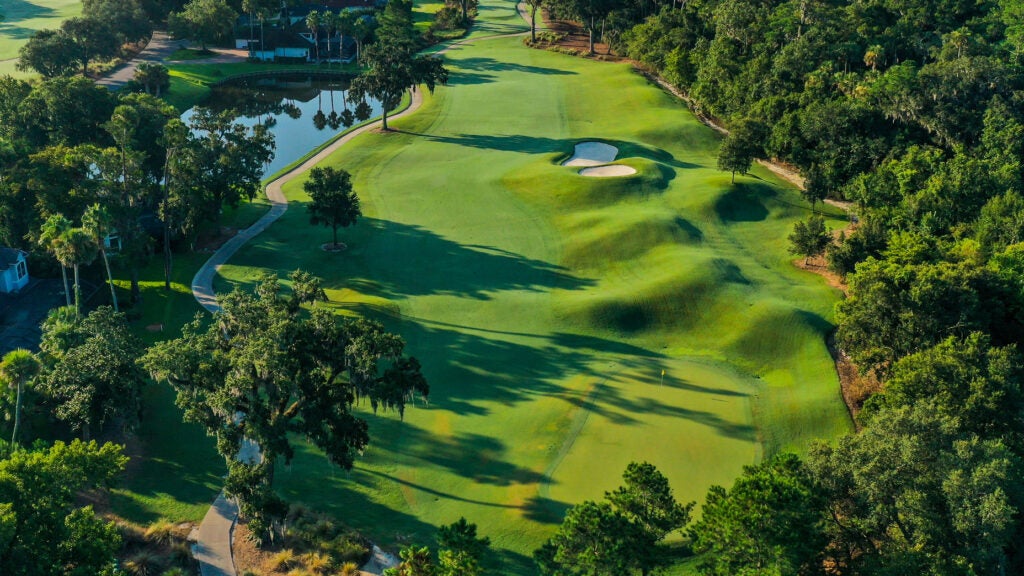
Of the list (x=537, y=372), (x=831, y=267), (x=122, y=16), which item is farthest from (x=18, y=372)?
(x=122, y=16)

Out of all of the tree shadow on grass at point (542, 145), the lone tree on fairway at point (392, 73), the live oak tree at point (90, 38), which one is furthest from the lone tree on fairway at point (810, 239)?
the live oak tree at point (90, 38)

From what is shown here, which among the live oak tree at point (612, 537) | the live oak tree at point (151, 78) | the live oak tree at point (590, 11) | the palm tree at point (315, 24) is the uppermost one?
the live oak tree at point (590, 11)

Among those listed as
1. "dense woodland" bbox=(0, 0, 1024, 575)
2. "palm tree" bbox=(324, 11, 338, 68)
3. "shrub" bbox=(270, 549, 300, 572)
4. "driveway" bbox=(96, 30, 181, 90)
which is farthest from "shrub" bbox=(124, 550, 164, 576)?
"palm tree" bbox=(324, 11, 338, 68)

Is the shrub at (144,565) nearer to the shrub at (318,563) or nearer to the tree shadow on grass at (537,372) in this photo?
the shrub at (318,563)

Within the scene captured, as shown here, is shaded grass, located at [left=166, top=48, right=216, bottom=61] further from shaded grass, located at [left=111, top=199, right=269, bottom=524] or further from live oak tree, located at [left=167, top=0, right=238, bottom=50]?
shaded grass, located at [left=111, top=199, right=269, bottom=524]

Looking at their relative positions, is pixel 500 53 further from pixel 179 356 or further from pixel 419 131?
pixel 179 356
